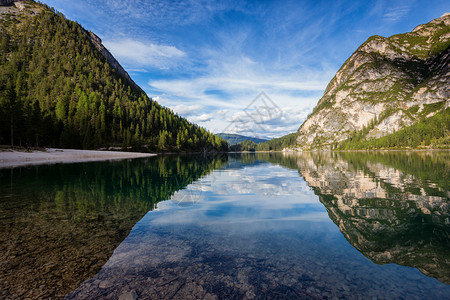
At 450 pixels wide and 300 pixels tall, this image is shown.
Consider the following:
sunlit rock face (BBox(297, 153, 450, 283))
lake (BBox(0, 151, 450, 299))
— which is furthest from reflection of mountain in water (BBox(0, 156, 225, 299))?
sunlit rock face (BBox(297, 153, 450, 283))

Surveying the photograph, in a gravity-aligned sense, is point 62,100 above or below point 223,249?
above

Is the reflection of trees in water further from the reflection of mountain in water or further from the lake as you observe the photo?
the reflection of mountain in water

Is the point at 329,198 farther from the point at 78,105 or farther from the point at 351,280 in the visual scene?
the point at 78,105

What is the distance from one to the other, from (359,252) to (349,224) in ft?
10.8

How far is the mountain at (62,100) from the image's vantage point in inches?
3051

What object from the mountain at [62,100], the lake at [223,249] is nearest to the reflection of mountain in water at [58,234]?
the lake at [223,249]

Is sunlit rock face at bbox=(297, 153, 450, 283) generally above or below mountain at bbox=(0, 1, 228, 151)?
below

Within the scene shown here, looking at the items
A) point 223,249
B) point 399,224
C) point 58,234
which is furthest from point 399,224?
point 58,234

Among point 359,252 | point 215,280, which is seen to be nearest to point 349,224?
point 359,252

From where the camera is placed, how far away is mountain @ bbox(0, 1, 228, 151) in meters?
77.5

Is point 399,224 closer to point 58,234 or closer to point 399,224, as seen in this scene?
point 399,224

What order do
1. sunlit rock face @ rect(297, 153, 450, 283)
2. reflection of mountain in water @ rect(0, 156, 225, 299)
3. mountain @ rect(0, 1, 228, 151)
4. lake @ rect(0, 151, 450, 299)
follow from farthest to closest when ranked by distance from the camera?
mountain @ rect(0, 1, 228, 151)
sunlit rock face @ rect(297, 153, 450, 283)
reflection of mountain in water @ rect(0, 156, 225, 299)
lake @ rect(0, 151, 450, 299)

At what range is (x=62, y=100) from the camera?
11700 cm

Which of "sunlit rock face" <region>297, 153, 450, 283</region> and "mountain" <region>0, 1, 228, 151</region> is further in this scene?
"mountain" <region>0, 1, 228, 151</region>
